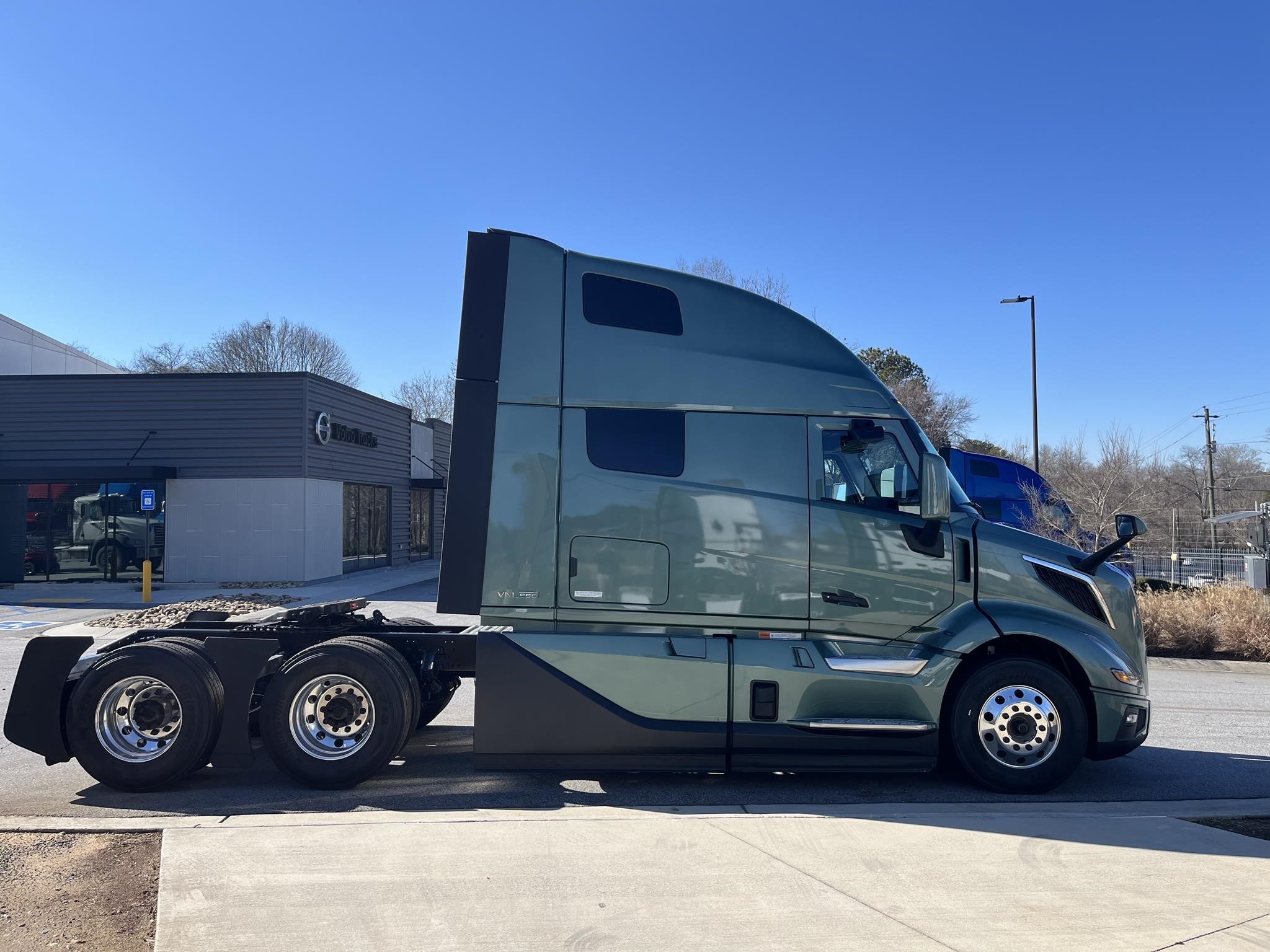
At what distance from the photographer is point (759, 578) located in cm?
607

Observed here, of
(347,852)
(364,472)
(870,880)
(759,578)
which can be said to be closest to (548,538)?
(759,578)

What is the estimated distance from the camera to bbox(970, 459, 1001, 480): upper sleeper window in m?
17.5

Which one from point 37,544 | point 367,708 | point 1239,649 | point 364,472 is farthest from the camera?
point 364,472

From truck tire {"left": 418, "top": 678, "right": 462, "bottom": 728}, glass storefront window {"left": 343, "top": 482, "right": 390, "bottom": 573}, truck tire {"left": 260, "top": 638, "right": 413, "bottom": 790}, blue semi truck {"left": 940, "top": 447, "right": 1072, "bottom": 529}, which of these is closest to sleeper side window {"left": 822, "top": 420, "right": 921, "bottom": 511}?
truck tire {"left": 260, "top": 638, "right": 413, "bottom": 790}

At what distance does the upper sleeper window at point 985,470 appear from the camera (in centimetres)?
1750

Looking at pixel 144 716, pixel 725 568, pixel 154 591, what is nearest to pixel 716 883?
pixel 725 568

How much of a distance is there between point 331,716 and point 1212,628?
501 inches

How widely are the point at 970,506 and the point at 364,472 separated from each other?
23.2m

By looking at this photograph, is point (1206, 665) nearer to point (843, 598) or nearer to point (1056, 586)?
point (1056, 586)

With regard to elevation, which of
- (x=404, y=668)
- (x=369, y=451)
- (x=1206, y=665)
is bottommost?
(x=1206, y=665)

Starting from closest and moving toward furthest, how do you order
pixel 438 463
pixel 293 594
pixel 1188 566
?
pixel 293 594
pixel 1188 566
pixel 438 463

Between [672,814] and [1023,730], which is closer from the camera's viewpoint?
[672,814]

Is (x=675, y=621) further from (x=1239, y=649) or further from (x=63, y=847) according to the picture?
(x=1239, y=649)

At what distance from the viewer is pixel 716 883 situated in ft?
13.8
